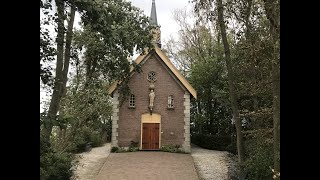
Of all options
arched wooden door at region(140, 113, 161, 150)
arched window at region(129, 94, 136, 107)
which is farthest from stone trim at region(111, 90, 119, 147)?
arched wooden door at region(140, 113, 161, 150)

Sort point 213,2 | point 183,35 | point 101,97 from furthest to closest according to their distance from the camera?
point 183,35 < point 101,97 < point 213,2

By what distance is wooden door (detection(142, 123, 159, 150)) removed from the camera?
51.1 feet

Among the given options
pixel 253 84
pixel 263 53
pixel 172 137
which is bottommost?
pixel 172 137

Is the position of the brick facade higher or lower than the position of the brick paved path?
higher

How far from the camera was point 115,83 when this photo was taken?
1514cm

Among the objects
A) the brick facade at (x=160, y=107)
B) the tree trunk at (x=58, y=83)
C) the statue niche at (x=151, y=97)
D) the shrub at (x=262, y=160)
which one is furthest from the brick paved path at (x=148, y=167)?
the tree trunk at (x=58, y=83)

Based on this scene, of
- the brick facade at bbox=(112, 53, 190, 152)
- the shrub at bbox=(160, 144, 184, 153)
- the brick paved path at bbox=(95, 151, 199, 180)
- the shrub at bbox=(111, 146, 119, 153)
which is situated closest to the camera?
the brick paved path at bbox=(95, 151, 199, 180)

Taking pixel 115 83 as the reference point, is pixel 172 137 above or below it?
below

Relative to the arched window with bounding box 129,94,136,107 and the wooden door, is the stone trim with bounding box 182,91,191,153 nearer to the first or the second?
the wooden door

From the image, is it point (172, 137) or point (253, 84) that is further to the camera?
point (172, 137)

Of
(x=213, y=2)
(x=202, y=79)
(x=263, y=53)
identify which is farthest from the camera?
(x=202, y=79)

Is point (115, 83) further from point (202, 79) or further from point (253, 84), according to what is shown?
point (253, 84)
